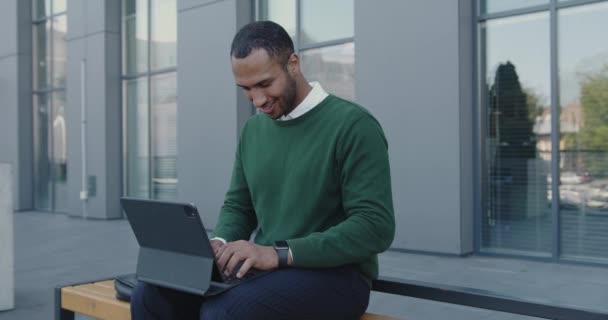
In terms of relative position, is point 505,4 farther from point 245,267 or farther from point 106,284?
point 245,267

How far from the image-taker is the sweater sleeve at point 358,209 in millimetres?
2178

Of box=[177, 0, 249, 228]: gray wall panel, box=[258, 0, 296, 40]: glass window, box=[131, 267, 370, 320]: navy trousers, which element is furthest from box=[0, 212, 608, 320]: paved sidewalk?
box=[258, 0, 296, 40]: glass window

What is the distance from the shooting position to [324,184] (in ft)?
7.63

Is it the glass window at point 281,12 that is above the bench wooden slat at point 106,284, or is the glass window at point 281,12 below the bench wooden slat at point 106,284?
above

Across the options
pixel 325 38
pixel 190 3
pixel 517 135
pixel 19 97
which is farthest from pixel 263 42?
pixel 19 97

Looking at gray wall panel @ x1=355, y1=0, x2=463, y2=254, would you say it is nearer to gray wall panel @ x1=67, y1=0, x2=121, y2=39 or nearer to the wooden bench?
the wooden bench

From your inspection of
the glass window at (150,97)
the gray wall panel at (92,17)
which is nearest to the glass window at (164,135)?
the glass window at (150,97)

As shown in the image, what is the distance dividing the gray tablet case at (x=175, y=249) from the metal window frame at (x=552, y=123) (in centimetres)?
536

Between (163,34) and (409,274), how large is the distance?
7058mm

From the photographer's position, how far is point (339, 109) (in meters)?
2.38

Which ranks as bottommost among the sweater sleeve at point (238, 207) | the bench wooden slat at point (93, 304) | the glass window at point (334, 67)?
the bench wooden slat at point (93, 304)

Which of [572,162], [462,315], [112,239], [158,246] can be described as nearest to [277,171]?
[158,246]

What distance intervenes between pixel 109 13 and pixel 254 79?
10552 millimetres

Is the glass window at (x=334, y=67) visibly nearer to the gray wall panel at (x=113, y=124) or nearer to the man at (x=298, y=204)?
the gray wall panel at (x=113, y=124)
